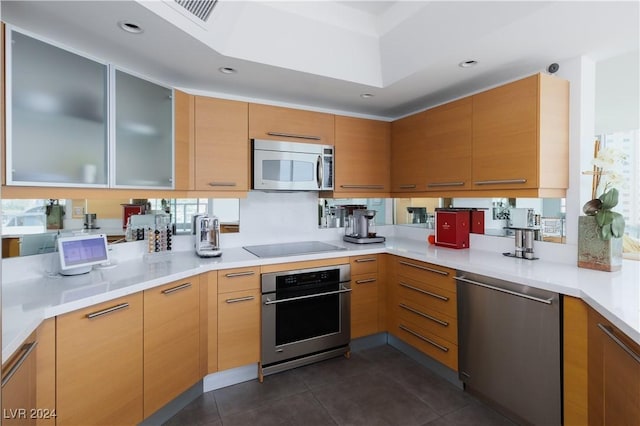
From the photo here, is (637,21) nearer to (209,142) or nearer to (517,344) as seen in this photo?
(517,344)

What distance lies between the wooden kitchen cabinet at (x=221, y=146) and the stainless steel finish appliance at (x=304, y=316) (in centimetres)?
82

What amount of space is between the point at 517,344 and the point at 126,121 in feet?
8.61

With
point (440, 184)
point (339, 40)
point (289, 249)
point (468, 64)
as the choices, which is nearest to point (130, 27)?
point (339, 40)

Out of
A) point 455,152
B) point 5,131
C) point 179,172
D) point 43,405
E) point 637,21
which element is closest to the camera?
point 43,405

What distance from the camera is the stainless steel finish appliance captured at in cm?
248

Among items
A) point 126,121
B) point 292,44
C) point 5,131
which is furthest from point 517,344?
point 5,131

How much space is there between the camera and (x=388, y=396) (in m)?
2.31

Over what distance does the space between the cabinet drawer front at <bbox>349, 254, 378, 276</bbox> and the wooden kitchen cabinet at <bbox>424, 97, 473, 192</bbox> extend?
0.76m

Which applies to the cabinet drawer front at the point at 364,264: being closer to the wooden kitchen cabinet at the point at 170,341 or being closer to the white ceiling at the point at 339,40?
the wooden kitchen cabinet at the point at 170,341

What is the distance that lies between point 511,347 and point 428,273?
693 millimetres

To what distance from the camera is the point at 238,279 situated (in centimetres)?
239

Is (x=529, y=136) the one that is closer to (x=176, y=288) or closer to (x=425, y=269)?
(x=425, y=269)

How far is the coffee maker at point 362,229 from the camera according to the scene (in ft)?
10.3

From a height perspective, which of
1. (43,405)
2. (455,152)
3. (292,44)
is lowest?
(43,405)
